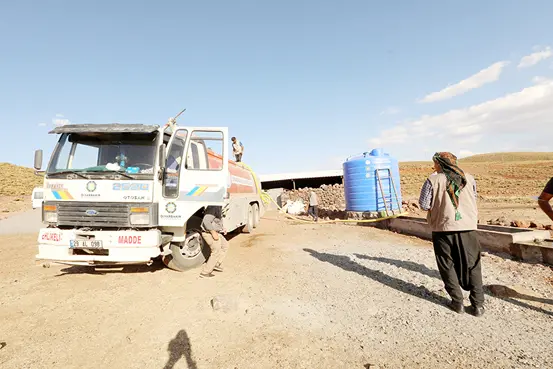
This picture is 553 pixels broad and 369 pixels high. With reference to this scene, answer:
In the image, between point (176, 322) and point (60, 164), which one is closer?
point (176, 322)

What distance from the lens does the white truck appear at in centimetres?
485

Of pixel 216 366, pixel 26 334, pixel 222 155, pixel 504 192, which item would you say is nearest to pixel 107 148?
pixel 222 155

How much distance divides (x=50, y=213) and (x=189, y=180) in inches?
97.4

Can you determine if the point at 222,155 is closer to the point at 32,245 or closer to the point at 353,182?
the point at 353,182

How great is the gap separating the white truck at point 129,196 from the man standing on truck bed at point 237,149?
4501mm

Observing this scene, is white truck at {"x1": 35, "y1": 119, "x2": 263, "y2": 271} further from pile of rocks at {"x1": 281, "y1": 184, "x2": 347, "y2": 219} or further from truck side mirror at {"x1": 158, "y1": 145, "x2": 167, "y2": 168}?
pile of rocks at {"x1": 281, "y1": 184, "x2": 347, "y2": 219}

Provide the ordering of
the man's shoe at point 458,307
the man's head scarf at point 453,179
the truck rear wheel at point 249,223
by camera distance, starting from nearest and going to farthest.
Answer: the man's shoe at point 458,307 < the man's head scarf at point 453,179 < the truck rear wheel at point 249,223

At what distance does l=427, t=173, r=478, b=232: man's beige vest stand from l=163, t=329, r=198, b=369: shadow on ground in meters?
3.30

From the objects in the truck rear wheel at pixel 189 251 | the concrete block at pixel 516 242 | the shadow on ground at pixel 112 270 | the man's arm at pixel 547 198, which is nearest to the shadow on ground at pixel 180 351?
the truck rear wheel at pixel 189 251

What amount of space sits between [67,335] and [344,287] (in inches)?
148

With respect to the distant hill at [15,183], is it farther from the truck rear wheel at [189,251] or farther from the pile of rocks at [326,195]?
the truck rear wheel at [189,251]

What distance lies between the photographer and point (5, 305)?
4281 mm

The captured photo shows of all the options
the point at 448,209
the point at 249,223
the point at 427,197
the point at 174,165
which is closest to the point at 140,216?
the point at 174,165

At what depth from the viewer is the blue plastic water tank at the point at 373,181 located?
10.1 metres
